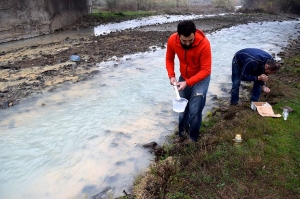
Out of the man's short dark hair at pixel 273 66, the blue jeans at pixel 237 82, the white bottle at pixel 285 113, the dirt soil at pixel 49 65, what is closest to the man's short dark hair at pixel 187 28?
the man's short dark hair at pixel 273 66

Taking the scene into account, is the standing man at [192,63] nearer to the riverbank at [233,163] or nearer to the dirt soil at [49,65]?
the riverbank at [233,163]

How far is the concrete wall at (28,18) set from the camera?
47.6ft

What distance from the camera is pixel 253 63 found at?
435 centimetres

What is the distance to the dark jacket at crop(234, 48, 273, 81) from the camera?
14.3 ft

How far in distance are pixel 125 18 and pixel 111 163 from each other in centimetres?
2535

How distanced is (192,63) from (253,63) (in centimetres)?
153

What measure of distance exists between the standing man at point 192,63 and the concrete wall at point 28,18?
1401 cm

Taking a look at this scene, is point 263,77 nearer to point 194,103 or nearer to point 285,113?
point 285,113

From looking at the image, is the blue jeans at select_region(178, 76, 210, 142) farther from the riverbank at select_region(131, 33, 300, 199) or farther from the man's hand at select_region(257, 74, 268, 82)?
the man's hand at select_region(257, 74, 268, 82)

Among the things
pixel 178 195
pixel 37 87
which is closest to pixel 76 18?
pixel 37 87

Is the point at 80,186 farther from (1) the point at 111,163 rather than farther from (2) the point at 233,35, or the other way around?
(2) the point at 233,35

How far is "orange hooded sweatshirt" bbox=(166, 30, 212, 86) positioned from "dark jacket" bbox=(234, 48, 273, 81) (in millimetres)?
1389

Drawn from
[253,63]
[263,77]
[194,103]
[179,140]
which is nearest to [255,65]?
[253,63]

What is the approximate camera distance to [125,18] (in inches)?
1085
